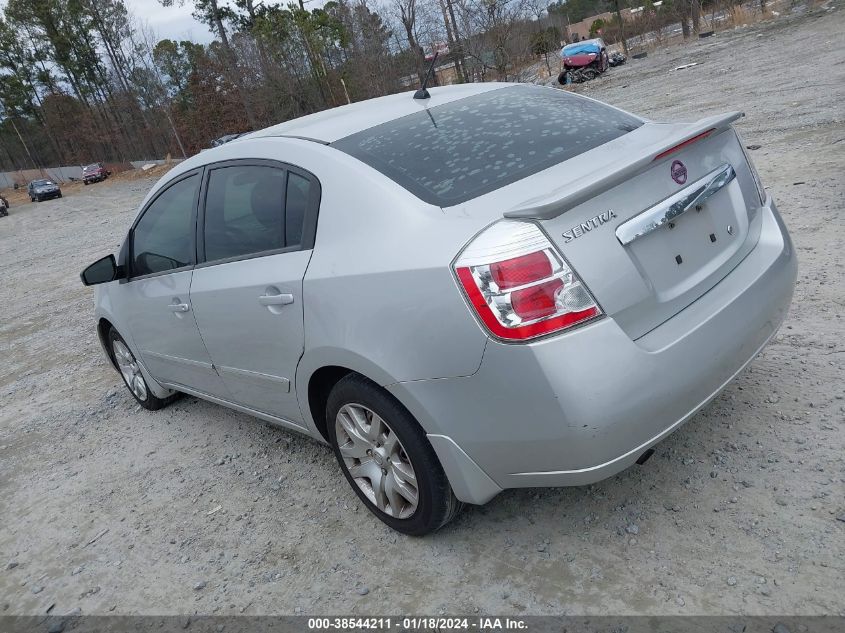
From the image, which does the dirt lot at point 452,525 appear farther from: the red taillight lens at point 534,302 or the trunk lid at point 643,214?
the red taillight lens at point 534,302

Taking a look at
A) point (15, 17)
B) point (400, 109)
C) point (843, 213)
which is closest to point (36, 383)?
→ point (400, 109)

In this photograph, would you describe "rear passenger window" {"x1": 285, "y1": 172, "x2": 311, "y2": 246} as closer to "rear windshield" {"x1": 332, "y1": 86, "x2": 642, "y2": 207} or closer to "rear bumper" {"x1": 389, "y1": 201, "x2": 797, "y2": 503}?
"rear windshield" {"x1": 332, "y1": 86, "x2": 642, "y2": 207}

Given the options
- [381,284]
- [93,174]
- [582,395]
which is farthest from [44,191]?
[582,395]

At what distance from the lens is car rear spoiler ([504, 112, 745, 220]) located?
2162mm

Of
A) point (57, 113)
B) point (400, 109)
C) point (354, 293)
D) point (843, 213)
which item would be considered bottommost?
point (843, 213)

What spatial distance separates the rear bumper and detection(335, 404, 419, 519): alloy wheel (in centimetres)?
28

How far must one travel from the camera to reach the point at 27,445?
4.94 meters

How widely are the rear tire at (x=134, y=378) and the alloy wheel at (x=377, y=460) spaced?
2482 millimetres

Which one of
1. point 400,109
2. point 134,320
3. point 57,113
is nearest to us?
point 400,109

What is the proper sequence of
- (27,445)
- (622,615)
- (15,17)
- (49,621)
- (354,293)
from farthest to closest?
(15,17)
(27,445)
(49,621)
(354,293)
(622,615)

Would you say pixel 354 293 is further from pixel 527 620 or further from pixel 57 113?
pixel 57 113

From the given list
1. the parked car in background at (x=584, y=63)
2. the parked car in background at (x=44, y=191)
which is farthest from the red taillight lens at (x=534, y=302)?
the parked car in background at (x=44, y=191)

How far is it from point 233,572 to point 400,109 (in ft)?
7.40

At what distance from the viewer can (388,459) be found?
108 inches
